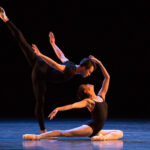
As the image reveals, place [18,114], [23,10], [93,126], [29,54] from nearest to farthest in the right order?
[93,126]
[29,54]
[23,10]
[18,114]

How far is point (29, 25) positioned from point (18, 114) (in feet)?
6.45

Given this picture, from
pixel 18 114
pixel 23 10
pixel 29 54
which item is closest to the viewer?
pixel 29 54

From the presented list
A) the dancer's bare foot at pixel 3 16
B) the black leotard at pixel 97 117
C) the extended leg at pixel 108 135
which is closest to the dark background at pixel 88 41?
the dancer's bare foot at pixel 3 16

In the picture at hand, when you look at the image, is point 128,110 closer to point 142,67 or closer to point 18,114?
point 142,67

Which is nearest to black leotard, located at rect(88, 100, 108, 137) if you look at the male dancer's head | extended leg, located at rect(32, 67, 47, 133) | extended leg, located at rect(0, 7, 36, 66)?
the male dancer's head

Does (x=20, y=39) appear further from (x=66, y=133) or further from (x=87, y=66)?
(x=66, y=133)

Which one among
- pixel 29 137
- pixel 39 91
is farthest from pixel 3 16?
pixel 29 137

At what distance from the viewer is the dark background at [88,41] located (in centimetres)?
663

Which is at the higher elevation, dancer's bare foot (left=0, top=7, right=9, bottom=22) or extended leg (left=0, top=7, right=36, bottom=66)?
dancer's bare foot (left=0, top=7, right=9, bottom=22)

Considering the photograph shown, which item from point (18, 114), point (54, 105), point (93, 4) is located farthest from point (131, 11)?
point (18, 114)

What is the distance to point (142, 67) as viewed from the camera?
6.89 m

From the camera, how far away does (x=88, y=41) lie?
22.1ft

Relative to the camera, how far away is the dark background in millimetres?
6629

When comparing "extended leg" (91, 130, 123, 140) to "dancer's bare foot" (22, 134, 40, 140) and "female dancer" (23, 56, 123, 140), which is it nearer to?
"female dancer" (23, 56, 123, 140)
